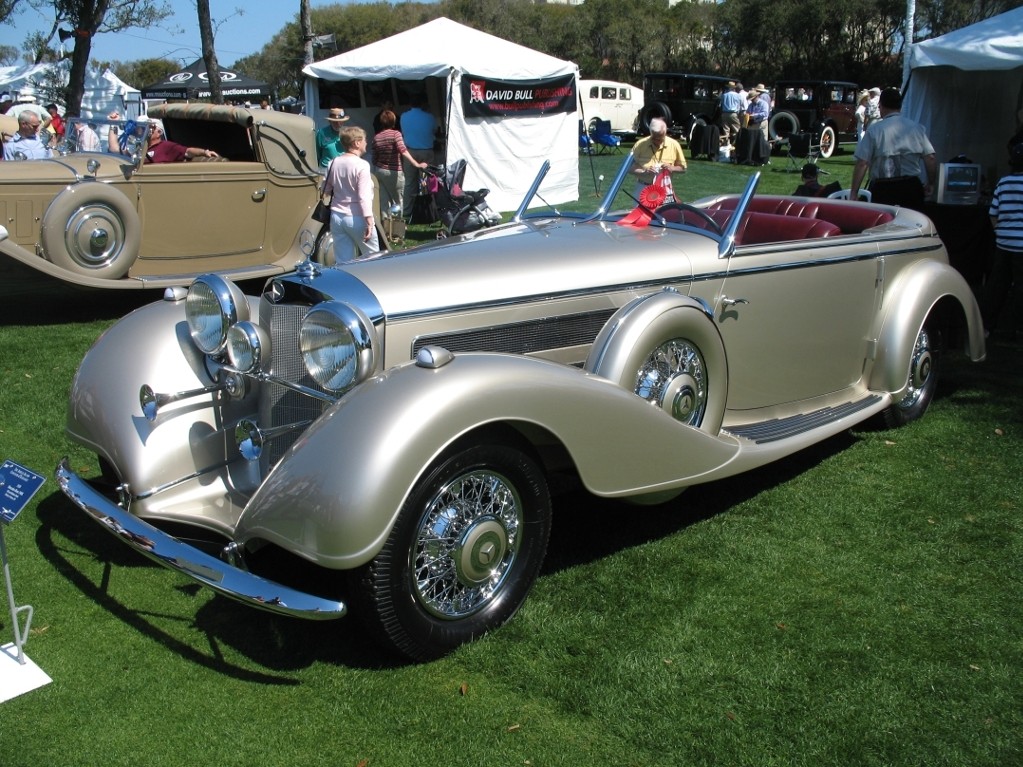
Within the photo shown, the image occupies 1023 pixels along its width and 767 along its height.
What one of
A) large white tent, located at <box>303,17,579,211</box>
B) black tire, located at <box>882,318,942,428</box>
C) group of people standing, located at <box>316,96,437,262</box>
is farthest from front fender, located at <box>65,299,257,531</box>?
large white tent, located at <box>303,17,579,211</box>

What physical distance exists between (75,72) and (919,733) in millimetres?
23752

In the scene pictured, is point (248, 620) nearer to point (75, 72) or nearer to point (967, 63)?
point (967, 63)

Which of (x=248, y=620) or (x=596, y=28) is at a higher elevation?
(x=596, y=28)

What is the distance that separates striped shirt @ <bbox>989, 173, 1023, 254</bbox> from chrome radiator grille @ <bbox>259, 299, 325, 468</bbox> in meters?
5.83

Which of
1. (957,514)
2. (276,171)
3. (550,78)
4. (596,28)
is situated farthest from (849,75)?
(957,514)

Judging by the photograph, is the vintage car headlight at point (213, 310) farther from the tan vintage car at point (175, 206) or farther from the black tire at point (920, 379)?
the tan vintage car at point (175, 206)

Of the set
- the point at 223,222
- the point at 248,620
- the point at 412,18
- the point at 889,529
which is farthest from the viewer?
the point at 412,18

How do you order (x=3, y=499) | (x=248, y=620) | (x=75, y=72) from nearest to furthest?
(x=3, y=499), (x=248, y=620), (x=75, y=72)

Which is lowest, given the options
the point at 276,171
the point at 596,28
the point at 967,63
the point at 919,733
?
the point at 919,733

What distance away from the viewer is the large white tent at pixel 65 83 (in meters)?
27.2

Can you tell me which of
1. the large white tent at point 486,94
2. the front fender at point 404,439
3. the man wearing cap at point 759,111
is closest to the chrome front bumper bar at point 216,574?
the front fender at point 404,439

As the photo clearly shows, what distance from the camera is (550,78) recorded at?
1495 centimetres

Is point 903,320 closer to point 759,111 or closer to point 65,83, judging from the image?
point 759,111

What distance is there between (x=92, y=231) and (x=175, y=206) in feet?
2.95
